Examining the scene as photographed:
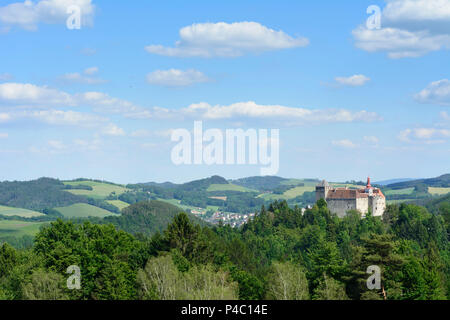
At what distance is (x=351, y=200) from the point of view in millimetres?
177750

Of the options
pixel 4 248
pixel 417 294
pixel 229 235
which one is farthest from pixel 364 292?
pixel 229 235

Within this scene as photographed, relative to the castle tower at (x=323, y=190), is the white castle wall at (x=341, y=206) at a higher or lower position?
lower

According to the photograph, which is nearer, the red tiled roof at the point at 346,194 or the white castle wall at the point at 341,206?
the white castle wall at the point at 341,206

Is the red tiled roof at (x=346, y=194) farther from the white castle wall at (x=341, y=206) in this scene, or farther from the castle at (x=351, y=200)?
the white castle wall at (x=341, y=206)

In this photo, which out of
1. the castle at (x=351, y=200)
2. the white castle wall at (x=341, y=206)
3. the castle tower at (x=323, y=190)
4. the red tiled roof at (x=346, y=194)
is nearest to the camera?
the white castle wall at (x=341, y=206)

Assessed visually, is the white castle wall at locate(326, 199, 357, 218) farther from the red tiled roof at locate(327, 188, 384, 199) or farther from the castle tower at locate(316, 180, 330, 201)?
the castle tower at locate(316, 180, 330, 201)

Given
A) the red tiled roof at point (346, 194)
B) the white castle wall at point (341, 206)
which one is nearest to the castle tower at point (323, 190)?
the red tiled roof at point (346, 194)

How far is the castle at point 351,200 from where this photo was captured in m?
178

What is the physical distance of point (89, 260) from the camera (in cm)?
7319

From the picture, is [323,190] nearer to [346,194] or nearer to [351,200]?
[346,194]

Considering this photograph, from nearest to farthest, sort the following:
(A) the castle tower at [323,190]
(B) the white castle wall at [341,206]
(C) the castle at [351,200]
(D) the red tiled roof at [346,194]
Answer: (B) the white castle wall at [341,206] → (C) the castle at [351,200] → (D) the red tiled roof at [346,194] → (A) the castle tower at [323,190]

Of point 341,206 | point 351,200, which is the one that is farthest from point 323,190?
point 351,200

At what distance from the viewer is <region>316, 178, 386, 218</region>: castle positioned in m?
178
